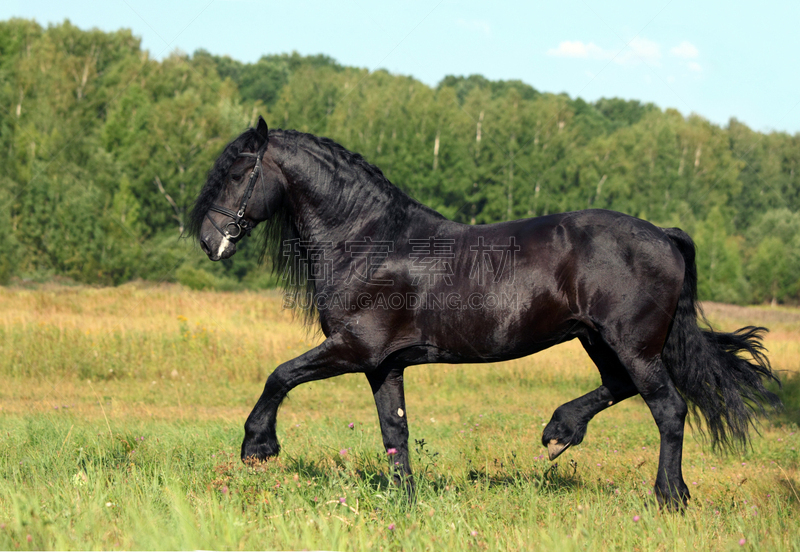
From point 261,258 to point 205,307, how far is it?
499 inches

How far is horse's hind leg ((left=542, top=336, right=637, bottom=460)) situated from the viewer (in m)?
4.44

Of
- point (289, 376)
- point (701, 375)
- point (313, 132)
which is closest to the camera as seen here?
point (289, 376)

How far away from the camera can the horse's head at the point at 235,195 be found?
168 inches

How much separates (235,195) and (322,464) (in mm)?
2323

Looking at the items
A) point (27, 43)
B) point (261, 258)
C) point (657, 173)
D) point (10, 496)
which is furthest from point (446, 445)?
point (27, 43)

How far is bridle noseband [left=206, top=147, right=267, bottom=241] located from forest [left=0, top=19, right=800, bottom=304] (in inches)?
897

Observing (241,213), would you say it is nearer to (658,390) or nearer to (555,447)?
Answer: (555,447)

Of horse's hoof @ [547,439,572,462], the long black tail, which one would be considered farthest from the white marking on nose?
the long black tail

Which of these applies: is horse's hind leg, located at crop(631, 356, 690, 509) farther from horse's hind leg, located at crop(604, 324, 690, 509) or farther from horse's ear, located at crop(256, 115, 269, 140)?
horse's ear, located at crop(256, 115, 269, 140)

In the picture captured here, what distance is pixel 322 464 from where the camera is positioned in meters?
5.22

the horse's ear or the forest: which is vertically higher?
the forest

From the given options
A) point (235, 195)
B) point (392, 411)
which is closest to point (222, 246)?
point (235, 195)

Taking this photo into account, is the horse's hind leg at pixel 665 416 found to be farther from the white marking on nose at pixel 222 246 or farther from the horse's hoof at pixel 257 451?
the white marking on nose at pixel 222 246

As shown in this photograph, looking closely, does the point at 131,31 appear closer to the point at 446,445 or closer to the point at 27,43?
the point at 27,43
